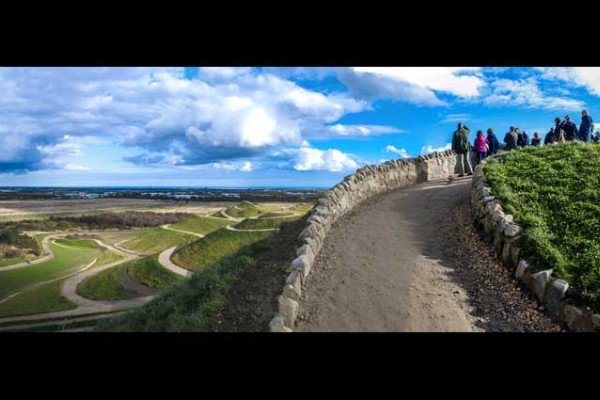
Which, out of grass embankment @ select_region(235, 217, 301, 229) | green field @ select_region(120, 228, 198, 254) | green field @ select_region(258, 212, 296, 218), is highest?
green field @ select_region(258, 212, 296, 218)

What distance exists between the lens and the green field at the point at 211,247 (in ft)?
122

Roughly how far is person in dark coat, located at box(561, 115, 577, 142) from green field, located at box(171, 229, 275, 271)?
976 inches

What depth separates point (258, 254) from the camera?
33.6 ft

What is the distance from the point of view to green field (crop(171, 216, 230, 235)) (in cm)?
5271

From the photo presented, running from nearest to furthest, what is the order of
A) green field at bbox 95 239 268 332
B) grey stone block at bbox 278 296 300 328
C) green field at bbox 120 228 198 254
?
grey stone block at bbox 278 296 300 328
green field at bbox 95 239 268 332
green field at bbox 120 228 198 254

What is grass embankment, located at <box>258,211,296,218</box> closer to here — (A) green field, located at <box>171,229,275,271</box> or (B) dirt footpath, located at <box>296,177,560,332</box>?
(A) green field, located at <box>171,229,275,271</box>

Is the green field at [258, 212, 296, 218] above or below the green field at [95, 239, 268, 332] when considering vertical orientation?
below

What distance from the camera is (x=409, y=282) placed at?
8.36 m

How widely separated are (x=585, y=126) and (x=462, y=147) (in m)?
6.90

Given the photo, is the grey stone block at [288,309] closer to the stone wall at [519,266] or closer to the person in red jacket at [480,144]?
the stone wall at [519,266]

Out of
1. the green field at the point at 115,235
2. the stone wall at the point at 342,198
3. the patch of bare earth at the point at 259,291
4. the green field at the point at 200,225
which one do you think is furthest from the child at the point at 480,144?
the green field at the point at 115,235

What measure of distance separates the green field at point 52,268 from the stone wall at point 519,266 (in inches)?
1329

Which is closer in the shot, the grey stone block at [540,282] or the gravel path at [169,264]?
the grey stone block at [540,282]

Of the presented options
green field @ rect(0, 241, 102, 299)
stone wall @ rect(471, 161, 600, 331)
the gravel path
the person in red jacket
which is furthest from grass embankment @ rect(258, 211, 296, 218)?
stone wall @ rect(471, 161, 600, 331)
